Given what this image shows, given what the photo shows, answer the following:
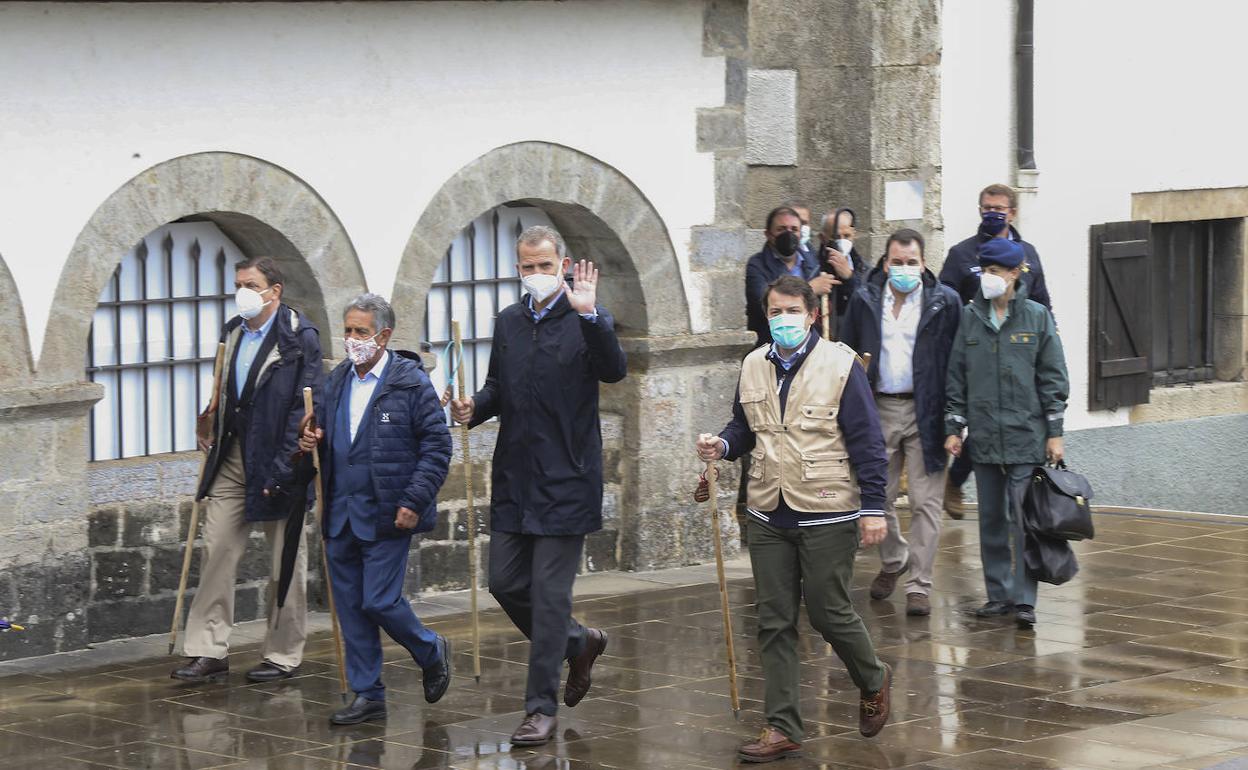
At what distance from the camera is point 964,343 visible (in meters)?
10.3

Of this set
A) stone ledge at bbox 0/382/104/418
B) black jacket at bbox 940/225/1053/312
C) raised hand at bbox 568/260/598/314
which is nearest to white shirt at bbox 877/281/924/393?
black jacket at bbox 940/225/1053/312

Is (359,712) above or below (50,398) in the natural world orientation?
below

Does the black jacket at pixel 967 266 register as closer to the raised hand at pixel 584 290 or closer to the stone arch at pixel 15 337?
the raised hand at pixel 584 290

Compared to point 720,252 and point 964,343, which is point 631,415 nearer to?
point 720,252

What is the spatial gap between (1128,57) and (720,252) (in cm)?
506

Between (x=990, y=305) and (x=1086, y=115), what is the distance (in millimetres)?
5535

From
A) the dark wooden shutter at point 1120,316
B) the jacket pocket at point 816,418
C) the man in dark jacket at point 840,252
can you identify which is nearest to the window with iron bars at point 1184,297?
the dark wooden shutter at point 1120,316

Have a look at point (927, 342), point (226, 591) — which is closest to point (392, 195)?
point (226, 591)

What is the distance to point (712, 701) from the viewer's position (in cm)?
866

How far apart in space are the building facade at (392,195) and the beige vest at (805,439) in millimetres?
3228

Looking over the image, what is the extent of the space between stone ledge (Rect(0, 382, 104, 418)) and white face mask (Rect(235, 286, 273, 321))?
0.98 m

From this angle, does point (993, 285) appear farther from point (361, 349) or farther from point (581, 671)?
point (361, 349)

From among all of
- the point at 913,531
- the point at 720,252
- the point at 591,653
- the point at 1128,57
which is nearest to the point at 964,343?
the point at 913,531

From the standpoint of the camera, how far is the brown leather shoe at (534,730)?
7867 mm
